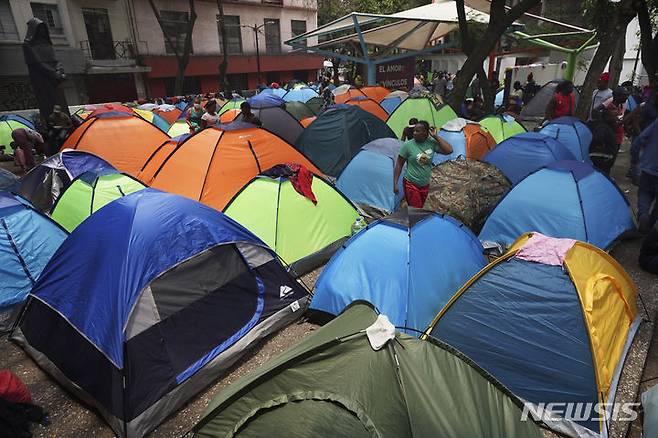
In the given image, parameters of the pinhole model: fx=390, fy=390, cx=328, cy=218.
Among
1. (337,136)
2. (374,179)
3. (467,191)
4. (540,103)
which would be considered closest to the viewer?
(467,191)

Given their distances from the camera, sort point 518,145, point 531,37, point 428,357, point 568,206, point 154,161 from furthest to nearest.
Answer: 1. point 531,37
2. point 154,161
3. point 518,145
4. point 568,206
5. point 428,357

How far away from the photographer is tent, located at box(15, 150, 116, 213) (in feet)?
21.5

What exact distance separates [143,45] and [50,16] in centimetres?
521

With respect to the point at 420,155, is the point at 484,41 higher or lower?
higher

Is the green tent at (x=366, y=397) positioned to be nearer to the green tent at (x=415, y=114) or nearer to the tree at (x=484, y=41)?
the green tent at (x=415, y=114)

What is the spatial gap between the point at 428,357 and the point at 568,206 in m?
3.83

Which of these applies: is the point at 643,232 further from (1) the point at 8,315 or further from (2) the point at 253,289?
(1) the point at 8,315

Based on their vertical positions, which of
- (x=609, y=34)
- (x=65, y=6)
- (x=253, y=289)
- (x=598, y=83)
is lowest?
(x=253, y=289)

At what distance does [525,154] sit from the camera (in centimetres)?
725

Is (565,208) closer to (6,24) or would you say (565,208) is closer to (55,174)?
(55,174)

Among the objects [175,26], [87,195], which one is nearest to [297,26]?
[175,26]

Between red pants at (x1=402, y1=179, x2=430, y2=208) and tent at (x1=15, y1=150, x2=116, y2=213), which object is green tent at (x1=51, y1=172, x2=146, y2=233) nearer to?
tent at (x1=15, y1=150, x2=116, y2=213)

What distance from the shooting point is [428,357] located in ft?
7.99

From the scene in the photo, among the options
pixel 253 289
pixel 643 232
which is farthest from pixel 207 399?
pixel 643 232
